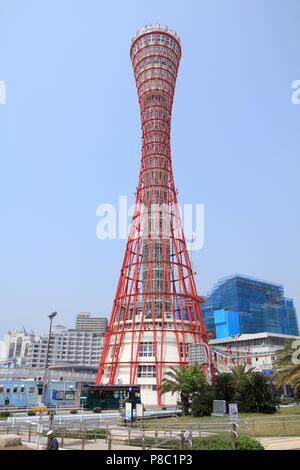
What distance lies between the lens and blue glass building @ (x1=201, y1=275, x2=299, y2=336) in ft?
399

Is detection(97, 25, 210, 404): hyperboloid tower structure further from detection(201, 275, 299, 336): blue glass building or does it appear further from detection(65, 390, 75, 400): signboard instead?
detection(201, 275, 299, 336): blue glass building

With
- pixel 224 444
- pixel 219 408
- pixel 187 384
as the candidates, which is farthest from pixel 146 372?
pixel 224 444

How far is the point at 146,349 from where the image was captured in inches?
2069

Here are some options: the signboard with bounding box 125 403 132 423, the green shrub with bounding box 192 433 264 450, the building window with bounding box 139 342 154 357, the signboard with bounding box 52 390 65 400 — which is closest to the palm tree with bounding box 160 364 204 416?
the signboard with bounding box 125 403 132 423

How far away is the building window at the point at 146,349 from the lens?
52.1 m

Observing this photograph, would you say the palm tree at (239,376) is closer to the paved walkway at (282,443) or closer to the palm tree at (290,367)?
the palm tree at (290,367)

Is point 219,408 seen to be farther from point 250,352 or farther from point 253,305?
point 253,305

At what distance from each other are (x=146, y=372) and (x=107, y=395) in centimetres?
988

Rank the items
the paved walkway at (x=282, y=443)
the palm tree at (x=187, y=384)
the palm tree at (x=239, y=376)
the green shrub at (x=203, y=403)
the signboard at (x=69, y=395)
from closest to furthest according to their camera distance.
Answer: the paved walkway at (x=282, y=443)
the green shrub at (x=203, y=403)
the palm tree at (x=239, y=376)
the palm tree at (x=187, y=384)
the signboard at (x=69, y=395)

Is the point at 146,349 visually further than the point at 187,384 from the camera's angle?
Yes

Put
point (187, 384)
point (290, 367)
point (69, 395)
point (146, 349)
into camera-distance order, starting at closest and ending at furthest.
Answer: point (290, 367), point (187, 384), point (69, 395), point (146, 349)

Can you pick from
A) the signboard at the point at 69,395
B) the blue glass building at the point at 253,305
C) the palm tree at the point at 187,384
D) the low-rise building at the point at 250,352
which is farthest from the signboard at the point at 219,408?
the blue glass building at the point at 253,305

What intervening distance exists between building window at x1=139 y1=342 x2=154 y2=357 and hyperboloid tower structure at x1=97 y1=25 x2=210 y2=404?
13cm
